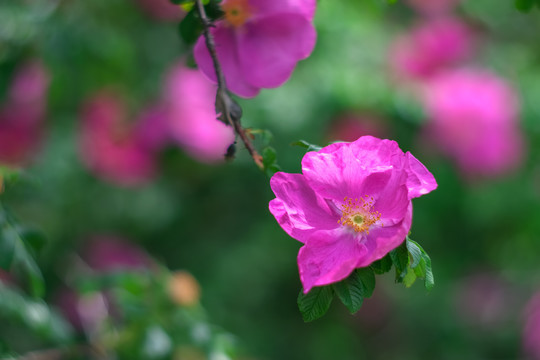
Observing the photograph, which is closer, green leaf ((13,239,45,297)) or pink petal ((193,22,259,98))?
pink petal ((193,22,259,98))

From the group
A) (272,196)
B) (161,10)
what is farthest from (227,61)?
(161,10)

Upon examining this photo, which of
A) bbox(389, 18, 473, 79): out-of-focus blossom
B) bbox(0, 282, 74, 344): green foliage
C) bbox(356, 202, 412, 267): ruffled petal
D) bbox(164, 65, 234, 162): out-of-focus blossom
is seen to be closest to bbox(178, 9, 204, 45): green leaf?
bbox(356, 202, 412, 267): ruffled petal

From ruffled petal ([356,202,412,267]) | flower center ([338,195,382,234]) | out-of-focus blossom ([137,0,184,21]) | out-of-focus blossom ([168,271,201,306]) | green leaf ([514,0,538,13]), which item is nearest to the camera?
ruffled petal ([356,202,412,267])

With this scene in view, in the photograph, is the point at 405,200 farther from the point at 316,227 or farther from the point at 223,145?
the point at 223,145

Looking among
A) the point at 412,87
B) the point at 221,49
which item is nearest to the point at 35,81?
the point at 412,87

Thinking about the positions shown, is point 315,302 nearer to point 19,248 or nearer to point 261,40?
point 261,40

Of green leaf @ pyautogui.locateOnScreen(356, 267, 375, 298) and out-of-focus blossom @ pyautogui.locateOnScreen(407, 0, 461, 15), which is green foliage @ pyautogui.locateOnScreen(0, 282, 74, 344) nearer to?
green leaf @ pyautogui.locateOnScreen(356, 267, 375, 298)
